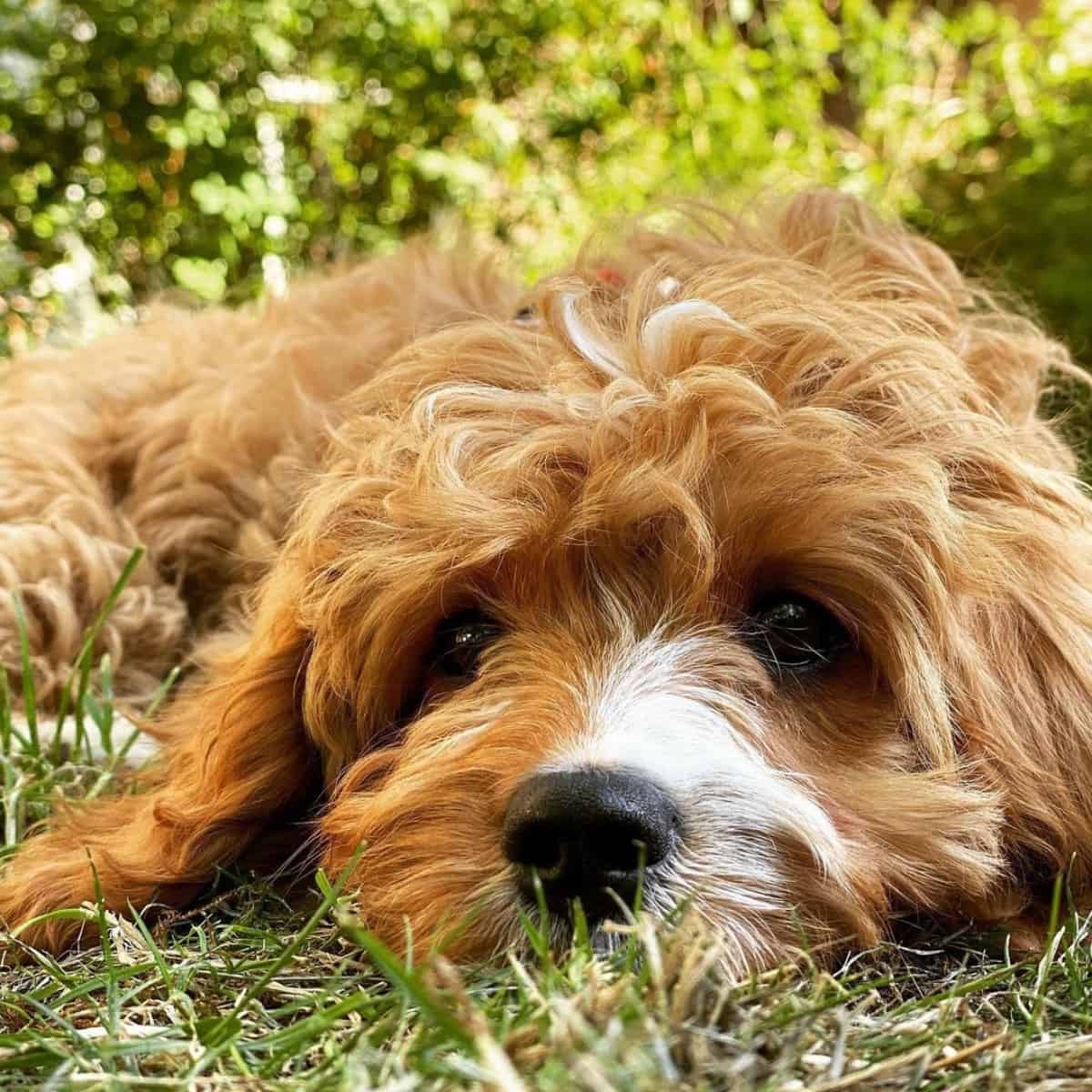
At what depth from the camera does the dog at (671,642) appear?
2020 millimetres

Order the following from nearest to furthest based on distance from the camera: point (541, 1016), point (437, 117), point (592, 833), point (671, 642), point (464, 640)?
1. point (541, 1016)
2. point (592, 833)
3. point (671, 642)
4. point (464, 640)
5. point (437, 117)

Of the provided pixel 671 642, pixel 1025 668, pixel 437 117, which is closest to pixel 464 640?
pixel 671 642

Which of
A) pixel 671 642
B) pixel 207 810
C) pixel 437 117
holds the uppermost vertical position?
pixel 437 117

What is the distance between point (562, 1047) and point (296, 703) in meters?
1.39

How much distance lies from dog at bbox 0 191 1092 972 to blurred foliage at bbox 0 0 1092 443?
415cm

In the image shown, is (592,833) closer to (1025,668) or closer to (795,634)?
(795,634)

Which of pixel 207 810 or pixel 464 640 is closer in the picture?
pixel 464 640

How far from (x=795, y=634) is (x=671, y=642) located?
0.21 meters

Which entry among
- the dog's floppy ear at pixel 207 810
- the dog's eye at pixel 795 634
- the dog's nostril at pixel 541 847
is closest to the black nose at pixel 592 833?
the dog's nostril at pixel 541 847

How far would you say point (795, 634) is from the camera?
2340mm

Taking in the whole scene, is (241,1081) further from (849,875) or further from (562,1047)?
(849,875)

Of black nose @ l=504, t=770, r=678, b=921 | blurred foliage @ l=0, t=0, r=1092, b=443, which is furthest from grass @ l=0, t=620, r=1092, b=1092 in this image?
blurred foliage @ l=0, t=0, r=1092, b=443

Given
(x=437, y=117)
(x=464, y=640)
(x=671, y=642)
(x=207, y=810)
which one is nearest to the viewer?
(x=671, y=642)

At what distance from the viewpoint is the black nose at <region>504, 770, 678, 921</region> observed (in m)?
1.89
